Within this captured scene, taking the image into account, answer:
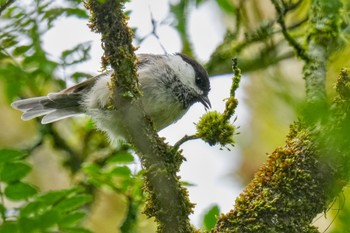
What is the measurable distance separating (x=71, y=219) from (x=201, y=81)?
2432mm

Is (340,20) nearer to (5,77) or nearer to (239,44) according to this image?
(239,44)

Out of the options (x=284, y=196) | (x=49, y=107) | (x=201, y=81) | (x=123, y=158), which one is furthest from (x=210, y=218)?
(x=49, y=107)

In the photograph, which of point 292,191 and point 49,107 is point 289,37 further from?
point 49,107

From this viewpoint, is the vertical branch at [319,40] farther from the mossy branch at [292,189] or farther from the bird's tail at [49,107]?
the bird's tail at [49,107]

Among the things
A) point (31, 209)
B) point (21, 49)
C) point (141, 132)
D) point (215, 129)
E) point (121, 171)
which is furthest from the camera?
point (21, 49)

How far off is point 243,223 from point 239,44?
2.42 metres

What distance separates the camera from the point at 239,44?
4746 millimetres

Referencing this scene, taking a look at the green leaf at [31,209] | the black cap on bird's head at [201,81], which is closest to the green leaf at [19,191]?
the green leaf at [31,209]

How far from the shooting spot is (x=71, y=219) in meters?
2.26

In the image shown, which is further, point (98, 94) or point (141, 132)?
point (98, 94)

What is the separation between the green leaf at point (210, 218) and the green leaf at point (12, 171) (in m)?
0.84

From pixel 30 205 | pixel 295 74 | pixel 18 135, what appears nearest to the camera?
pixel 30 205

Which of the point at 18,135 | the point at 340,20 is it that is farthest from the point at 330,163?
the point at 18,135

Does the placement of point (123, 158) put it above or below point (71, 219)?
above
